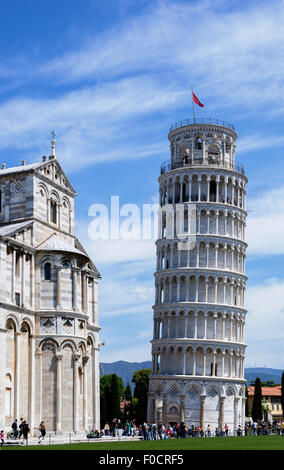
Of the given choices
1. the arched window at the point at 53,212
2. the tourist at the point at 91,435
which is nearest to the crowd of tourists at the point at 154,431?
the tourist at the point at 91,435

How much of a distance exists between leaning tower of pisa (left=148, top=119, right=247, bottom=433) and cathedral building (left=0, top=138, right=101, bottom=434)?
3077 cm

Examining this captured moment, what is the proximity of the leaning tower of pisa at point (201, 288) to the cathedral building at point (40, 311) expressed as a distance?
101 feet

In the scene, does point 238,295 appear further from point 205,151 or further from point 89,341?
point 89,341

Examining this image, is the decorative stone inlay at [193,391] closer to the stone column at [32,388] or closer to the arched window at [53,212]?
the arched window at [53,212]

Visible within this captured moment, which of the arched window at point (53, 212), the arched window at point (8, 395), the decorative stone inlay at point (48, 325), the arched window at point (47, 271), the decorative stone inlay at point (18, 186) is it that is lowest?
the arched window at point (8, 395)

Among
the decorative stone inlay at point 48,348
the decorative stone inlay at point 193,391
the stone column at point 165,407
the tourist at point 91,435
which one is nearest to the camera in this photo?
the tourist at point 91,435

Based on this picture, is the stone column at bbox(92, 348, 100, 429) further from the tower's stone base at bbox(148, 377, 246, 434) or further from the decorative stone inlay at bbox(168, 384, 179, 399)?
the decorative stone inlay at bbox(168, 384, 179, 399)

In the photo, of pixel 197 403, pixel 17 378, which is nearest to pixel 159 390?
pixel 197 403

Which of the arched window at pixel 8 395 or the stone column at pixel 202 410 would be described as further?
the stone column at pixel 202 410

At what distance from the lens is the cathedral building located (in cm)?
4944

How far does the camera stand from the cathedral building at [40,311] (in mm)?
49438

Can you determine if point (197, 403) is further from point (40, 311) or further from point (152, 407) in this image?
point (40, 311)
